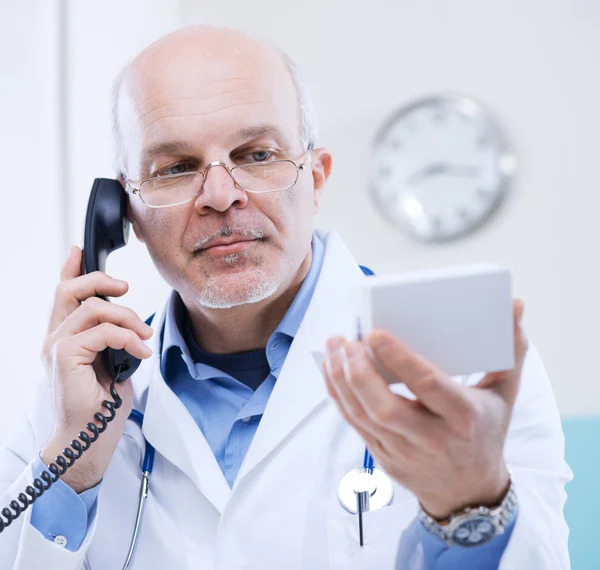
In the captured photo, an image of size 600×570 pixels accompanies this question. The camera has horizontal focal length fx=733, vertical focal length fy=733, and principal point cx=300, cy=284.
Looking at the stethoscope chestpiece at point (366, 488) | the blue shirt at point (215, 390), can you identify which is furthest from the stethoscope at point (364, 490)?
the blue shirt at point (215, 390)

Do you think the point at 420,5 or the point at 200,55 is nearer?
the point at 200,55

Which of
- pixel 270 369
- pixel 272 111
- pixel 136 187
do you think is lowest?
pixel 270 369

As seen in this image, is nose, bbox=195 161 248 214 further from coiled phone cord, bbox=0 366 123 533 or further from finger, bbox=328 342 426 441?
finger, bbox=328 342 426 441

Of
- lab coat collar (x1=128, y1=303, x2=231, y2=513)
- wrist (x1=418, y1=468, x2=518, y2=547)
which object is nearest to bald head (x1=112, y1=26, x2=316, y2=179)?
lab coat collar (x1=128, y1=303, x2=231, y2=513)

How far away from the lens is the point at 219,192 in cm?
115

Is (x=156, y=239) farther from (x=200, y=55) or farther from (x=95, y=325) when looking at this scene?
(x=200, y=55)

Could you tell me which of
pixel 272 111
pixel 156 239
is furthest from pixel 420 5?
pixel 156 239

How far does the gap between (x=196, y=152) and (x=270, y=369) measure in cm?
39

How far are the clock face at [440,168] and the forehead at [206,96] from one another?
1.12 metres

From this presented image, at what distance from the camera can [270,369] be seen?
4.18 feet

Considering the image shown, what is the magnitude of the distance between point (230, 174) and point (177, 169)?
0.37 feet

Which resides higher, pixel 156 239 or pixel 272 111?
pixel 272 111

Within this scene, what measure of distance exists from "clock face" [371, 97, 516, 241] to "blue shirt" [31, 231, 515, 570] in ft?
3.29

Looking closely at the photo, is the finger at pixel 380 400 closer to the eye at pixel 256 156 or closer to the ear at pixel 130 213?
the eye at pixel 256 156
